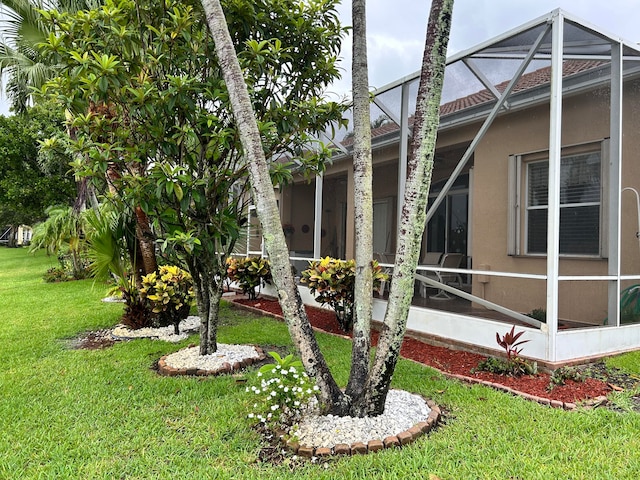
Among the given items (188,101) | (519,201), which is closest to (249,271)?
(519,201)

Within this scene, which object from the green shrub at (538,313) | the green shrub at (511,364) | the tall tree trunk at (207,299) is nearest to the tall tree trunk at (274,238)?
the tall tree trunk at (207,299)

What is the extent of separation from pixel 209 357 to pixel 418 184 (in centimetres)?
303

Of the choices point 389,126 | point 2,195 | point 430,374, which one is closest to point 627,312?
point 430,374

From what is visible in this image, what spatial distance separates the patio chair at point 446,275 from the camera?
631cm

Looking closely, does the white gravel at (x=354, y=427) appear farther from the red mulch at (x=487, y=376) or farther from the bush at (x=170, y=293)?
the bush at (x=170, y=293)

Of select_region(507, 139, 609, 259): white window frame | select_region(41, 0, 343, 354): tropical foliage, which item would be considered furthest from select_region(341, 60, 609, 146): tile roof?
select_region(41, 0, 343, 354): tropical foliage

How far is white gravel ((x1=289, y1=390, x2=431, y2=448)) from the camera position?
281 cm

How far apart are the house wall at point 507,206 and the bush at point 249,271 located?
13.6 ft

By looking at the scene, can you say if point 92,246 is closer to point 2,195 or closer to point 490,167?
point 490,167

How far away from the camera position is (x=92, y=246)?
20.2 ft

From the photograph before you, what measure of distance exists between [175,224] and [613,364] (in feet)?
15.5

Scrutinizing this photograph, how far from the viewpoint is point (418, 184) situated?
9.64 feet

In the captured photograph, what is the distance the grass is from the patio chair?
1921 millimetres

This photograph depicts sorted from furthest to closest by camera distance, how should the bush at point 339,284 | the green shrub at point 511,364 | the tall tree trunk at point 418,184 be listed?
the bush at point 339,284 → the green shrub at point 511,364 → the tall tree trunk at point 418,184
